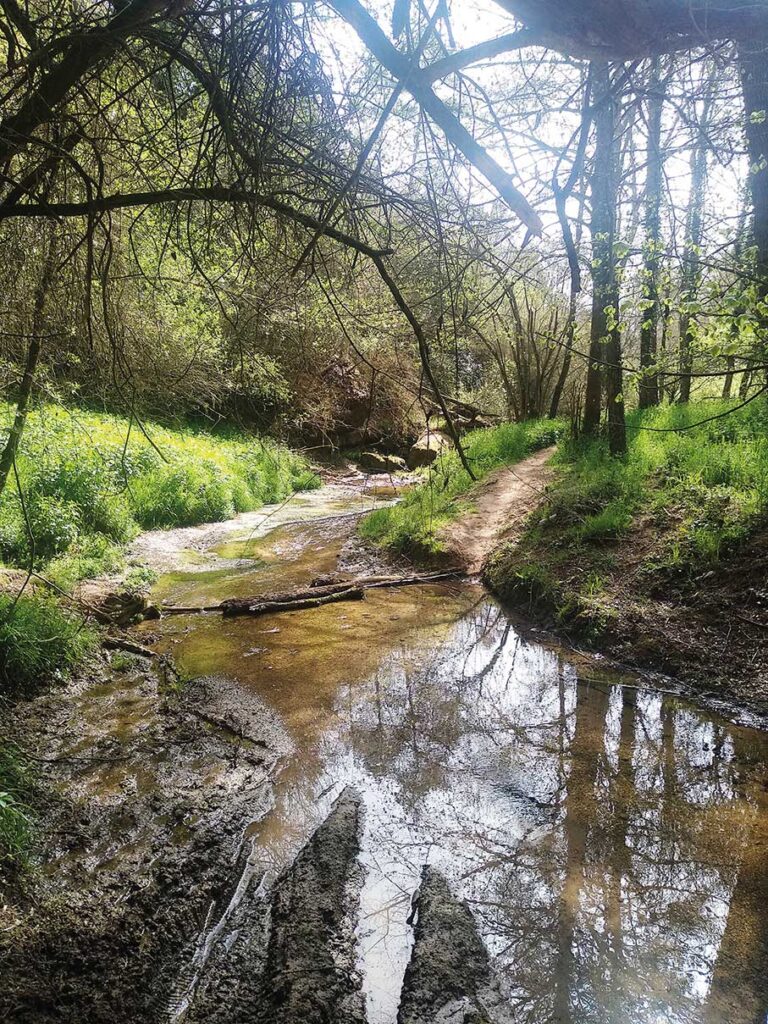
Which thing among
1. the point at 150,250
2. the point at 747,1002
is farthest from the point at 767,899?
the point at 150,250

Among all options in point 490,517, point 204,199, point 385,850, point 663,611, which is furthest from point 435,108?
point 490,517

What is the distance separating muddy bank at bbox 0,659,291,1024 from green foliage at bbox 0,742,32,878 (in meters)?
0.11

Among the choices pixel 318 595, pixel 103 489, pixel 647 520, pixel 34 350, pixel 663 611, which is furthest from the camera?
pixel 103 489

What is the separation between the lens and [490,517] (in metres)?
10.3

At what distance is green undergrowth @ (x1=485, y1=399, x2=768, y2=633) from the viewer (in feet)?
20.7

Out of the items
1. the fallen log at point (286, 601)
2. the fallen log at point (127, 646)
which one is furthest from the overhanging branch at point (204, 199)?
the fallen log at point (286, 601)

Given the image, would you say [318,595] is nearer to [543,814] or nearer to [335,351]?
[335,351]

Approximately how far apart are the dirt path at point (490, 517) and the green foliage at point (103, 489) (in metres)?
3.06

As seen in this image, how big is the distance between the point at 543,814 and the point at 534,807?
0.08 m

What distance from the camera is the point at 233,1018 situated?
221cm

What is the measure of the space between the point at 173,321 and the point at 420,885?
909cm

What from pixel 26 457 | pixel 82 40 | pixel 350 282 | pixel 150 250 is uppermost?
pixel 150 250

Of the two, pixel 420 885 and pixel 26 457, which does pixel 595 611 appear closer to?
pixel 420 885

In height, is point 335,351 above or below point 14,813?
above
